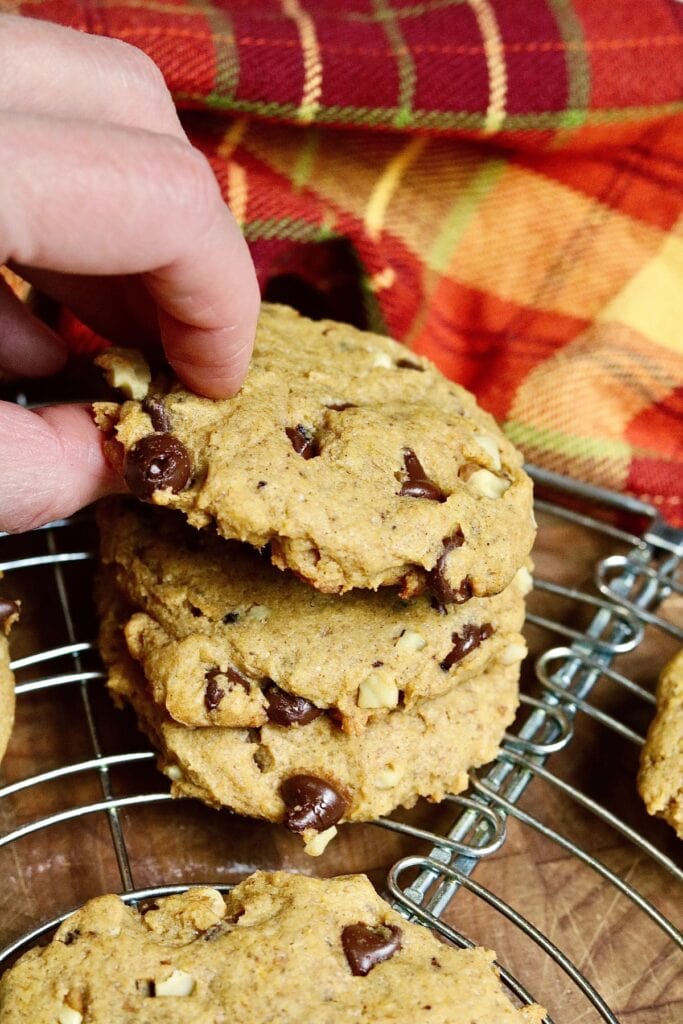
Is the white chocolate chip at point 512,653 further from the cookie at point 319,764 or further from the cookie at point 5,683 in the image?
the cookie at point 5,683

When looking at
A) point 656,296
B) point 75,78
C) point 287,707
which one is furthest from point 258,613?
point 656,296

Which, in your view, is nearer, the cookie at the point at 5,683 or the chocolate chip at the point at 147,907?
the chocolate chip at the point at 147,907

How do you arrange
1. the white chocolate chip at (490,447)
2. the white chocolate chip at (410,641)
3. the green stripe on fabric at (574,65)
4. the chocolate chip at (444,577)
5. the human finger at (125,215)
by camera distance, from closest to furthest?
the human finger at (125,215), the chocolate chip at (444,577), the white chocolate chip at (410,641), the white chocolate chip at (490,447), the green stripe on fabric at (574,65)

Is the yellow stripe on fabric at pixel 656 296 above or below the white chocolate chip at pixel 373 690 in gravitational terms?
above

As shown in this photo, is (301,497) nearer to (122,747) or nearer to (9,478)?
(9,478)

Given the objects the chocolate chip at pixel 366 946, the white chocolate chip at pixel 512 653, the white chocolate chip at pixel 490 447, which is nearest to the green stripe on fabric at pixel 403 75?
the white chocolate chip at pixel 490 447

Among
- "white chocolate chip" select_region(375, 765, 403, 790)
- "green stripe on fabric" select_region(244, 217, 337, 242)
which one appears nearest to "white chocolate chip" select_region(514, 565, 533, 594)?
"white chocolate chip" select_region(375, 765, 403, 790)

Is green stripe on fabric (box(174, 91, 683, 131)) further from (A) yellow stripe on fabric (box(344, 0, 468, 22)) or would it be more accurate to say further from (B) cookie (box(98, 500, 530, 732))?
(B) cookie (box(98, 500, 530, 732))
